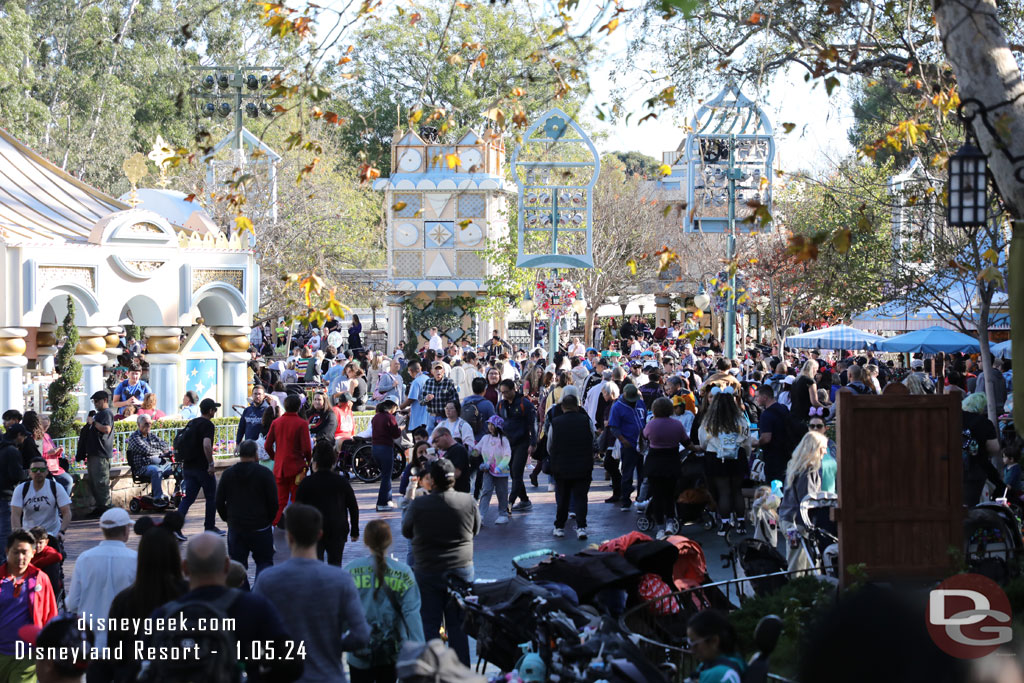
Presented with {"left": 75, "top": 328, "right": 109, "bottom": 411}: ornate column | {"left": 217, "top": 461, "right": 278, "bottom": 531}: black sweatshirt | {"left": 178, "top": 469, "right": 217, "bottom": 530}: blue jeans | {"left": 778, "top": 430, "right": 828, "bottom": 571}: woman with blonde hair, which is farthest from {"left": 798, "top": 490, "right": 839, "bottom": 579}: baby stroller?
{"left": 75, "top": 328, "right": 109, "bottom": 411}: ornate column

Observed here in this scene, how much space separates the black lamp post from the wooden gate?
1439mm

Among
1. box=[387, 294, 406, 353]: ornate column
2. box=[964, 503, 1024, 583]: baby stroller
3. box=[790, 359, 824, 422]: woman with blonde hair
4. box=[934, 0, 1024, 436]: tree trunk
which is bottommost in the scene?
box=[964, 503, 1024, 583]: baby stroller

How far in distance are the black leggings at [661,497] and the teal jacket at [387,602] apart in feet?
21.0

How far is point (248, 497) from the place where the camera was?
Result: 9133mm

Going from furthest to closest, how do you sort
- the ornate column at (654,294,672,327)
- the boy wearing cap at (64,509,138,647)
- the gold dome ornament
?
1. the ornate column at (654,294,672,327)
2. the gold dome ornament
3. the boy wearing cap at (64,509,138,647)

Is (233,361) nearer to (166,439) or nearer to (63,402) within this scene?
(166,439)

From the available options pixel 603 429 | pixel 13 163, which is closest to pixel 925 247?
pixel 603 429

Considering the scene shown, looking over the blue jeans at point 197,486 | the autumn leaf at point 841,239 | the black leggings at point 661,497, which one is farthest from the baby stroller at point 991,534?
the blue jeans at point 197,486

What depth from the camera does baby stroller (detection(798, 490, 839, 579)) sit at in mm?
8281

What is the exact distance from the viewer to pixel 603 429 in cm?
1570

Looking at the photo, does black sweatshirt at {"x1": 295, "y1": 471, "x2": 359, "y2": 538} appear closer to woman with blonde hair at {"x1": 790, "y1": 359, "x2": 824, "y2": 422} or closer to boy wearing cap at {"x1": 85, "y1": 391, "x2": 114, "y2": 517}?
boy wearing cap at {"x1": 85, "y1": 391, "x2": 114, "y2": 517}

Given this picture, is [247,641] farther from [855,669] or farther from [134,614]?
[855,669]

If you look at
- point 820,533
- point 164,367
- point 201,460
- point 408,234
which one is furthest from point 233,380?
point 408,234

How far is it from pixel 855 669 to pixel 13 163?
2135 centimetres
